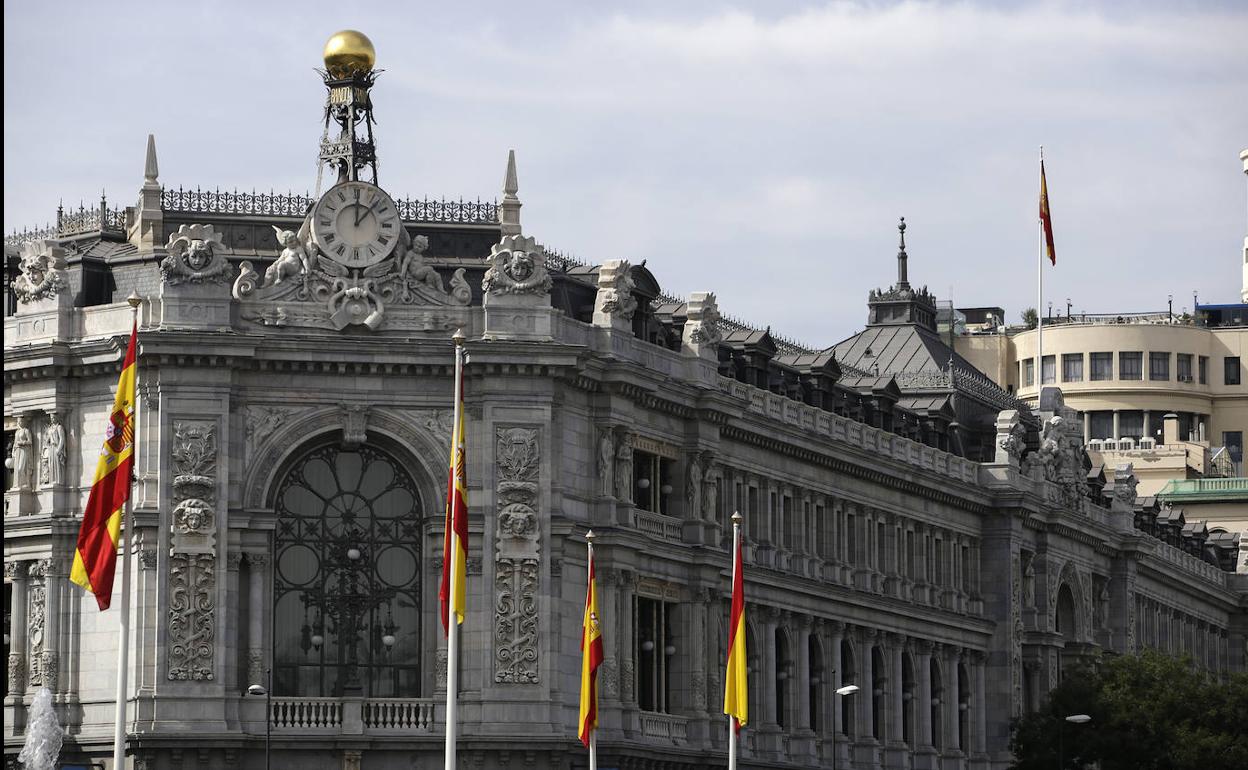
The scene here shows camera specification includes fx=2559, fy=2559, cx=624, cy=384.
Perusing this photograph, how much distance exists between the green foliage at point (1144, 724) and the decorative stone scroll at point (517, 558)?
38.7 meters

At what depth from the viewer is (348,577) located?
78750mm

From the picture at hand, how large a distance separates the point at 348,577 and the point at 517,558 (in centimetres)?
534

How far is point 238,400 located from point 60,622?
9.16 metres

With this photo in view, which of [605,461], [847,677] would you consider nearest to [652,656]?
[605,461]

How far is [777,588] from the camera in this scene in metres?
98.8

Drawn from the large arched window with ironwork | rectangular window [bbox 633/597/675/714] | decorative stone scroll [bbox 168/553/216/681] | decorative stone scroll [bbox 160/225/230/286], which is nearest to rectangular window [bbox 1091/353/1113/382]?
rectangular window [bbox 633/597/675/714]

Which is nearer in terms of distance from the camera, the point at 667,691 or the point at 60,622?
the point at 60,622

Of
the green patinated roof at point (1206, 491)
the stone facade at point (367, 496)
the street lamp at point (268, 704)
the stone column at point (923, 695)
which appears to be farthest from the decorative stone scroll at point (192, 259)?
the green patinated roof at point (1206, 491)

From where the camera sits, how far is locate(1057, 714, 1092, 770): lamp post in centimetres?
10575

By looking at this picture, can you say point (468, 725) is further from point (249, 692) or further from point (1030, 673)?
point (1030, 673)

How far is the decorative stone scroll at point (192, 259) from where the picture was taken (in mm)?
76562

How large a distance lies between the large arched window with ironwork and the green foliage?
4021 centimetres

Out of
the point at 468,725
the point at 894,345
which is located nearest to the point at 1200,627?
the point at 894,345

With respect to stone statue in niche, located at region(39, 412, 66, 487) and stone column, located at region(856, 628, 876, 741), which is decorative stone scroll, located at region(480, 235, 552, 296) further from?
stone column, located at region(856, 628, 876, 741)
